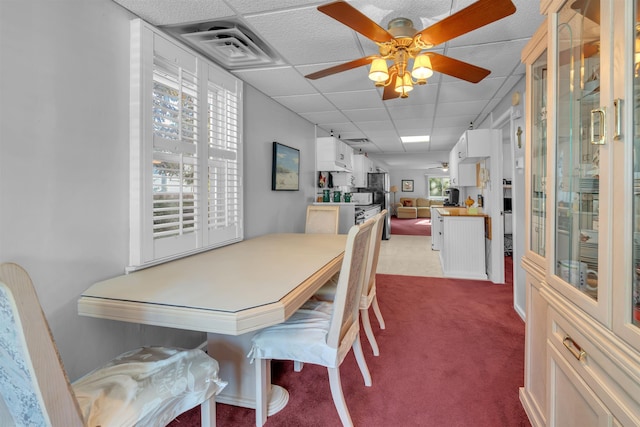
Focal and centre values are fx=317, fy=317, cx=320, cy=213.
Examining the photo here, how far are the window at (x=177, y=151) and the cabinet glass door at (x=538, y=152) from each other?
209cm

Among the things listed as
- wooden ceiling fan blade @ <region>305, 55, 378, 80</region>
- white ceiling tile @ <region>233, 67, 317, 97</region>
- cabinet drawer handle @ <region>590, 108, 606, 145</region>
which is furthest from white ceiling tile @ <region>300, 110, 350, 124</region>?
cabinet drawer handle @ <region>590, 108, 606, 145</region>

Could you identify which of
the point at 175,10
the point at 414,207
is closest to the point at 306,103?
the point at 175,10

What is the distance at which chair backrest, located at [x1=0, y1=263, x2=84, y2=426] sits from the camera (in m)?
0.72

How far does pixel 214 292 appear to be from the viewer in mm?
1434

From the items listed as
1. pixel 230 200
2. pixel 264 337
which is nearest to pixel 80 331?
pixel 264 337

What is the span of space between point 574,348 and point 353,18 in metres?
1.63

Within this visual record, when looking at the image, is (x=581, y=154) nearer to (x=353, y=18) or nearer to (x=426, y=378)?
(x=353, y=18)

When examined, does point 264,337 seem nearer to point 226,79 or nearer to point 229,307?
point 229,307

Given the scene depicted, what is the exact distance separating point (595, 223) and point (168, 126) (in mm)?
2199

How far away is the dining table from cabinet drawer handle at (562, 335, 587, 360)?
1.01 metres

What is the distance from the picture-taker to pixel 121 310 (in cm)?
136

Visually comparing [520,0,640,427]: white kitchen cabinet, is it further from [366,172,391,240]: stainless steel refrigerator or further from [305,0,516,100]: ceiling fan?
[366,172,391,240]: stainless steel refrigerator

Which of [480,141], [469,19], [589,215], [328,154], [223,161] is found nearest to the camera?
[589,215]

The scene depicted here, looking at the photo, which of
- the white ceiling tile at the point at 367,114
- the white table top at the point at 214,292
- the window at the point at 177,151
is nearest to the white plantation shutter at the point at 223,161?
the window at the point at 177,151
